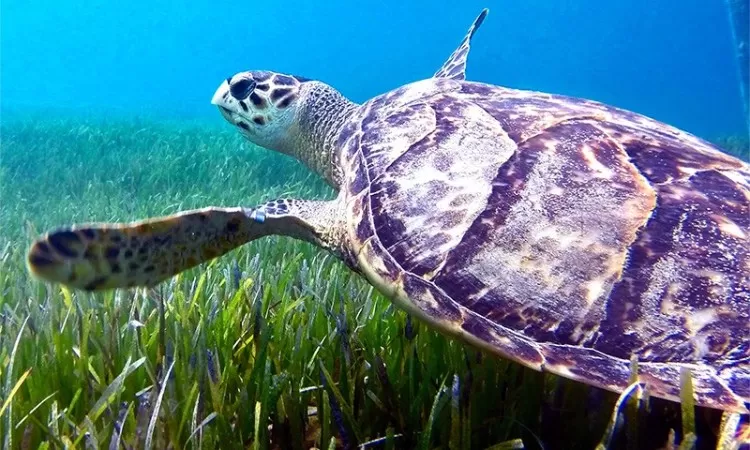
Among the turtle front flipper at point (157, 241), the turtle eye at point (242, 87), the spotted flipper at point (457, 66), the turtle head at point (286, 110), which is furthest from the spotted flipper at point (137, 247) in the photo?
the spotted flipper at point (457, 66)

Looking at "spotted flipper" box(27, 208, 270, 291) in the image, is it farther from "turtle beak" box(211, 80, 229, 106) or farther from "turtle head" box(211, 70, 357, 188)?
"turtle beak" box(211, 80, 229, 106)

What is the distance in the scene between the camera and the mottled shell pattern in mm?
1441

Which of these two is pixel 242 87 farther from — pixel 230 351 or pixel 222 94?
pixel 230 351

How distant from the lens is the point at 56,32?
12581 centimetres

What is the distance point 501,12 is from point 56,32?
10165 centimetres

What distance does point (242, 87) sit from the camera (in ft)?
11.9

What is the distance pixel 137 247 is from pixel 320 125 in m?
1.60

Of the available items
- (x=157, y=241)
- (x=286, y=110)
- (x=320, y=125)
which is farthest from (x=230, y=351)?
(x=286, y=110)

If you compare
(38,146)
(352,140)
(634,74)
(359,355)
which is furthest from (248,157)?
(634,74)

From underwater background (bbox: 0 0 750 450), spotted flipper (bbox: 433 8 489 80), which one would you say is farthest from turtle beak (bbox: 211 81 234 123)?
spotted flipper (bbox: 433 8 489 80)

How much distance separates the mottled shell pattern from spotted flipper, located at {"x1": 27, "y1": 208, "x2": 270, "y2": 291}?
54 cm

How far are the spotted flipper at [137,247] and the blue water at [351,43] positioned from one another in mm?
94250

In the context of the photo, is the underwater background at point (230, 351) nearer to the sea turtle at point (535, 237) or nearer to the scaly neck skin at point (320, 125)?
the sea turtle at point (535, 237)

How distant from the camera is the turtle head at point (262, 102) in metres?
3.55
